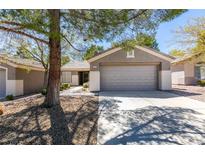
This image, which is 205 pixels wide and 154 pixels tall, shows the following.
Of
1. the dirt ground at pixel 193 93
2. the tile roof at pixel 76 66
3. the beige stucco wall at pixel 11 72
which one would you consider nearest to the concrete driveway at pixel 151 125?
the dirt ground at pixel 193 93

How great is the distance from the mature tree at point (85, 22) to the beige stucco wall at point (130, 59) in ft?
27.8

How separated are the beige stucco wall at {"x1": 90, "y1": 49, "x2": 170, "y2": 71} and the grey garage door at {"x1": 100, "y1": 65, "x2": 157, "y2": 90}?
56 cm

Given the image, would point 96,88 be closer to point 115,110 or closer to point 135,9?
point 115,110

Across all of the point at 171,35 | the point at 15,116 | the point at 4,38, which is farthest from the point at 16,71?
the point at 171,35

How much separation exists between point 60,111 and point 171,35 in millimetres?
13557

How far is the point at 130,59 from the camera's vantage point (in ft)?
57.2

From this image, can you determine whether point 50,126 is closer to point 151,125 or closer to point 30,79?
point 151,125

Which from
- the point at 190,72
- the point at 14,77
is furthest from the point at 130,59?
the point at 190,72

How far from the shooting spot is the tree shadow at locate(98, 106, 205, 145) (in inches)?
216

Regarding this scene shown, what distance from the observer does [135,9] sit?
23.1ft

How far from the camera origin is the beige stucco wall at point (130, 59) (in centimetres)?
1734

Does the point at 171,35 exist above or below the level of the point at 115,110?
above
